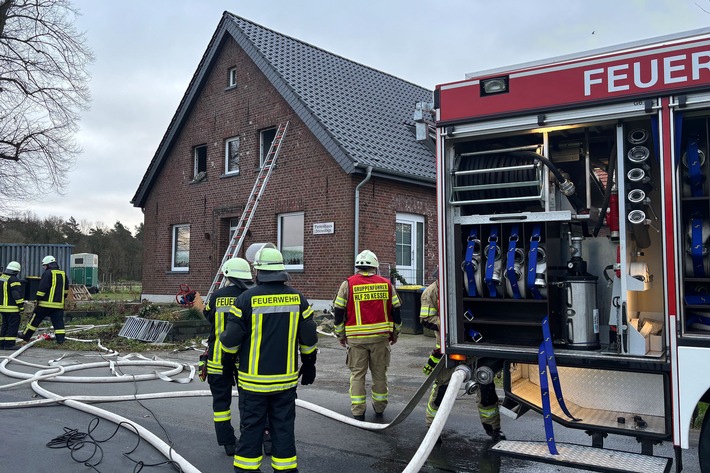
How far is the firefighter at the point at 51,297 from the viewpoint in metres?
11.8

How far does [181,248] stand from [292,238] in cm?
513

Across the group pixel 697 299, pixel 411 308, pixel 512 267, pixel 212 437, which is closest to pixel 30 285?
pixel 411 308

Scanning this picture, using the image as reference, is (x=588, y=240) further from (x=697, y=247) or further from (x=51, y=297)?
(x=51, y=297)

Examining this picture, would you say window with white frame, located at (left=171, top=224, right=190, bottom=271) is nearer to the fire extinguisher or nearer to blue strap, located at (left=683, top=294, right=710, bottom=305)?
the fire extinguisher

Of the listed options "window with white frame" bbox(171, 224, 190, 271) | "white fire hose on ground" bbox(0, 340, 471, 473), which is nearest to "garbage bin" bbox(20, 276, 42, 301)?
"window with white frame" bbox(171, 224, 190, 271)

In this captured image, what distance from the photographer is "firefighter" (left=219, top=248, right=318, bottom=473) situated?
433 centimetres

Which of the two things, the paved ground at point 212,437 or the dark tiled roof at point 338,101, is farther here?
the dark tiled roof at point 338,101

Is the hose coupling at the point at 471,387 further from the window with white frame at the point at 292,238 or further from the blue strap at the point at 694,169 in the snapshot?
the window with white frame at the point at 292,238

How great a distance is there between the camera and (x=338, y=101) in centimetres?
1650

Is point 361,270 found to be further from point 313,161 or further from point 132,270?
point 132,270

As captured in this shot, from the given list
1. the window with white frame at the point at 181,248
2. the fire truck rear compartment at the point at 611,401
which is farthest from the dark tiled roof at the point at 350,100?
the fire truck rear compartment at the point at 611,401

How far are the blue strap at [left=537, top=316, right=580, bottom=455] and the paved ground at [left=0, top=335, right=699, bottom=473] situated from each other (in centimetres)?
82

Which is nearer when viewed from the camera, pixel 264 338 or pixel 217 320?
pixel 264 338

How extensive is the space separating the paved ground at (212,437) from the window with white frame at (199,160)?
1121cm
